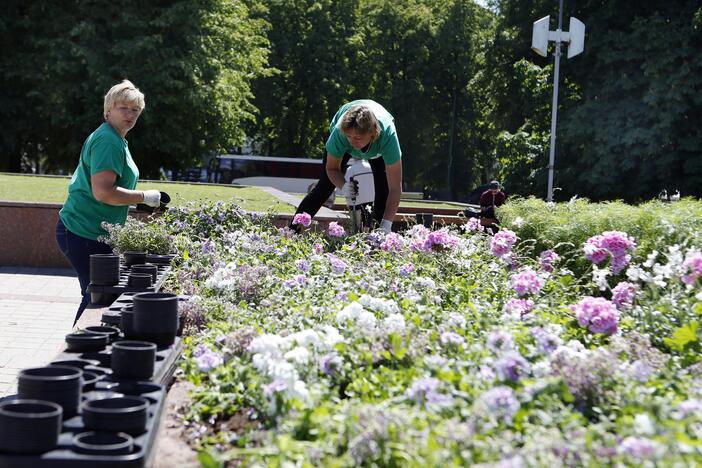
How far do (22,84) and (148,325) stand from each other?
2451 cm

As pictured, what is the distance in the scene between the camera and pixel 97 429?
207 cm

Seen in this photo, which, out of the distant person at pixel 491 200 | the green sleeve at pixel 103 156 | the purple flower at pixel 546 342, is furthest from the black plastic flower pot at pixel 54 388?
the distant person at pixel 491 200

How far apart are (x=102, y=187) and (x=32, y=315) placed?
8.87ft

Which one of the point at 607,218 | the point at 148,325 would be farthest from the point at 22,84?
the point at 148,325

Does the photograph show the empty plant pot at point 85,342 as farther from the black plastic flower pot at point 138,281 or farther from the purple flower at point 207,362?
the black plastic flower pot at point 138,281

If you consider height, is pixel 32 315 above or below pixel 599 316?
below

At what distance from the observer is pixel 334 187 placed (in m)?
6.82

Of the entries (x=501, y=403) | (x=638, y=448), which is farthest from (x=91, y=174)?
(x=638, y=448)

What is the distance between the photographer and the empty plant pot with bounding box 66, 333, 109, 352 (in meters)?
2.78

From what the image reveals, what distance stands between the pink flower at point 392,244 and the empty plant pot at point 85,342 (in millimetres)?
2524

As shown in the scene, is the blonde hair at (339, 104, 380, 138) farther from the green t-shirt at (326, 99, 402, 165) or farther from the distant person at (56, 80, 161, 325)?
the distant person at (56, 80, 161, 325)

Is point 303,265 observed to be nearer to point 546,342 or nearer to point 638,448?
point 546,342

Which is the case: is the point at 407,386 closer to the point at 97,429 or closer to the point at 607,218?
the point at 97,429

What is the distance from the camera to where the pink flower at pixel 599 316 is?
9.91 ft
